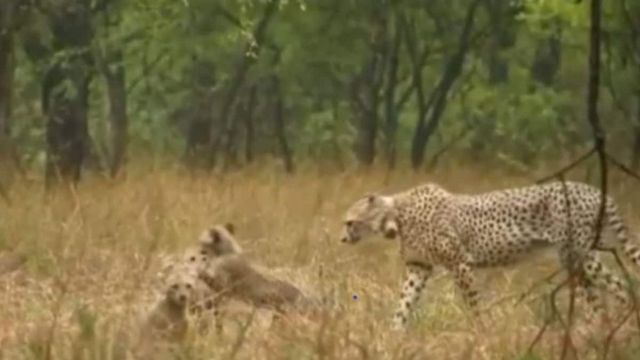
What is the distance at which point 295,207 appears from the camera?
646 inches

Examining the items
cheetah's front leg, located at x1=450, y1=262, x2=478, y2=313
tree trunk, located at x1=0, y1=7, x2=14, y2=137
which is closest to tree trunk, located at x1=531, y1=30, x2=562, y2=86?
tree trunk, located at x1=0, y1=7, x2=14, y2=137

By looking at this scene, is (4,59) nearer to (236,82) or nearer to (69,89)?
(69,89)

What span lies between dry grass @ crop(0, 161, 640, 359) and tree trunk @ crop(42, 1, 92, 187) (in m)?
3.40

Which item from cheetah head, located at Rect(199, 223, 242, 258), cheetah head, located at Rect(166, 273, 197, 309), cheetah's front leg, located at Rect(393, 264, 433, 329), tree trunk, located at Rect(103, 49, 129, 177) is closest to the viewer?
cheetah head, located at Rect(166, 273, 197, 309)

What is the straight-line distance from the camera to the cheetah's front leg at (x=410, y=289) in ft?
31.8

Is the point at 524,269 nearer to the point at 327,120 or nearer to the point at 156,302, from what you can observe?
the point at 156,302

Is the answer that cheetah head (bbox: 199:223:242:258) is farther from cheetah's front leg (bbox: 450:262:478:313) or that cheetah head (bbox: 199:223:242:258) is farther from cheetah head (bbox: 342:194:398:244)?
cheetah head (bbox: 342:194:398:244)

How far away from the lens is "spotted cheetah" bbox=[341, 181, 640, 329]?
42.8 feet

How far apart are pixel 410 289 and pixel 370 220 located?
1609 mm

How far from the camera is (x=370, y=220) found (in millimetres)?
13367

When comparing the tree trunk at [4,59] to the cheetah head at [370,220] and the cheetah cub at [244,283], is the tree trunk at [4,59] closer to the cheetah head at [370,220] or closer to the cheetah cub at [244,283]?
the cheetah head at [370,220]

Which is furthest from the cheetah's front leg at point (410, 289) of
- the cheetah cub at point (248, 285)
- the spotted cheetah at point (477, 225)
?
the cheetah cub at point (248, 285)

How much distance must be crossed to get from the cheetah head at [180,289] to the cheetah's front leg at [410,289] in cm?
109

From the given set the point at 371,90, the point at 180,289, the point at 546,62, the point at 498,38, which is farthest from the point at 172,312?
the point at 371,90
